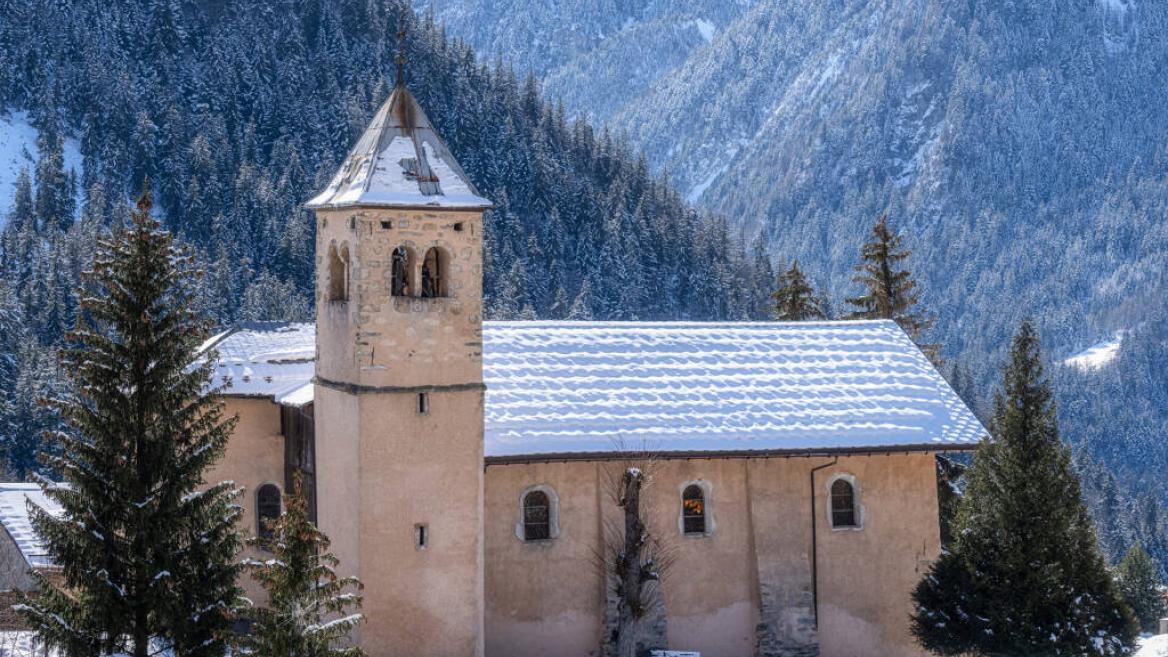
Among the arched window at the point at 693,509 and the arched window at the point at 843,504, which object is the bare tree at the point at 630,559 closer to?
the arched window at the point at 693,509

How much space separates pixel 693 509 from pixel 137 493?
49.2 feet

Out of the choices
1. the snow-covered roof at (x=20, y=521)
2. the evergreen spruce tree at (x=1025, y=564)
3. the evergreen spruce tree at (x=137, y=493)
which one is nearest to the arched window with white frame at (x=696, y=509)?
the evergreen spruce tree at (x=1025, y=564)

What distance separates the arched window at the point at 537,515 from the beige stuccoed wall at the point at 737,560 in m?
0.27

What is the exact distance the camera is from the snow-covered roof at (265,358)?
4028 centimetres

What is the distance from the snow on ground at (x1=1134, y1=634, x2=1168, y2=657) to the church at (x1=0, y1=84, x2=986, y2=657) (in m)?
6.24

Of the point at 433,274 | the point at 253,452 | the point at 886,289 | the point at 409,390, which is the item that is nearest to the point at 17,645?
the point at 253,452

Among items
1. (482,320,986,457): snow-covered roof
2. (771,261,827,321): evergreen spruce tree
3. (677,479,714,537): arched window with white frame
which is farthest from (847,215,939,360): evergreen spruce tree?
(677,479,714,537): arched window with white frame

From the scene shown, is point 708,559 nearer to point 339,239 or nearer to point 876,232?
point 339,239

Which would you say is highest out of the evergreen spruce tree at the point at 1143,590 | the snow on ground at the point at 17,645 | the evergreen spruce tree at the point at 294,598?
the evergreen spruce tree at the point at 294,598

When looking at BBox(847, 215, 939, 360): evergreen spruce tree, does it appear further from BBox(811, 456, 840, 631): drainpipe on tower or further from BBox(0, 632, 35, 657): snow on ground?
BBox(0, 632, 35, 657): snow on ground

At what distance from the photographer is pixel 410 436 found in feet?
110

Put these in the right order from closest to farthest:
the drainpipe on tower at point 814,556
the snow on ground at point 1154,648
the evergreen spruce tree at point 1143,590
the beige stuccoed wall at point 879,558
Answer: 1. the drainpipe on tower at point 814,556
2. the beige stuccoed wall at point 879,558
3. the snow on ground at point 1154,648
4. the evergreen spruce tree at point 1143,590

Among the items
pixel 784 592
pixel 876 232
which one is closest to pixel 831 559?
pixel 784 592

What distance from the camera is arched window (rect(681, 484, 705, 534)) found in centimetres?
3766
